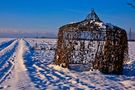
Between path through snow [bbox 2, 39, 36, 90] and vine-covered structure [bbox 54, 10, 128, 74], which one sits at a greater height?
vine-covered structure [bbox 54, 10, 128, 74]

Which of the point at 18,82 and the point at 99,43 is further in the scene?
the point at 99,43

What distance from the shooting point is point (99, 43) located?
670 inches

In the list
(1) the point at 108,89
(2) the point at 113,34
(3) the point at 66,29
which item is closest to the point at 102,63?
(2) the point at 113,34

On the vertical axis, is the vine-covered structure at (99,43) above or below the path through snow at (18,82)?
above

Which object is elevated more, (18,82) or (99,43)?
(99,43)

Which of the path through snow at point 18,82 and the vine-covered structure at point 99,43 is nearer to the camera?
the path through snow at point 18,82

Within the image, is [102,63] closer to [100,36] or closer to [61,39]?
[100,36]

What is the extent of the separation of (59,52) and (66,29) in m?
1.39

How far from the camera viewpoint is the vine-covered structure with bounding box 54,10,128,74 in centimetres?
1670

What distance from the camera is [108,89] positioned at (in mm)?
12195

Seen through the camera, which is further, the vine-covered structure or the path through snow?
the vine-covered structure

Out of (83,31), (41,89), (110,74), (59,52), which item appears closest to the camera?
(41,89)

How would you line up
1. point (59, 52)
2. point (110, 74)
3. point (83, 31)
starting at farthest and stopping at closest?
point (59, 52) → point (83, 31) → point (110, 74)

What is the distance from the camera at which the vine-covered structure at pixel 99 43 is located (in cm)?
1670
